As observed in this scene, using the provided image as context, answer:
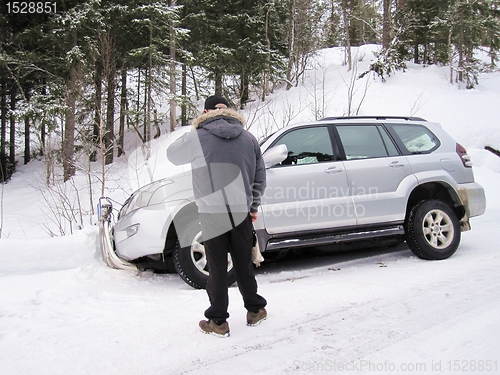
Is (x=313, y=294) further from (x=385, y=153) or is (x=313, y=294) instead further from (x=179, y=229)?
(x=385, y=153)

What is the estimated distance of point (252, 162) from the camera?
3.11 metres

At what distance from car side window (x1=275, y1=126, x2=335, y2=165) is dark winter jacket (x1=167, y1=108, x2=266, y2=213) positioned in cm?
175

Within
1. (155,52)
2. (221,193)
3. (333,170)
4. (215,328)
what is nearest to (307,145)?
(333,170)

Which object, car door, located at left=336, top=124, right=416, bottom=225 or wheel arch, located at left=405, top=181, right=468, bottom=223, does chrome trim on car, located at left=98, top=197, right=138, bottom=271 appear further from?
wheel arch, located at left=405, top=181, right=468, bottom=223

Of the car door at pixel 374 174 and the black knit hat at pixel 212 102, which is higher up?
the black knit hat at pixel 212 102

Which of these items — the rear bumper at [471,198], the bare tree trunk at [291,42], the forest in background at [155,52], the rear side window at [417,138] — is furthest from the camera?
the bare tree trunk at [291,42]

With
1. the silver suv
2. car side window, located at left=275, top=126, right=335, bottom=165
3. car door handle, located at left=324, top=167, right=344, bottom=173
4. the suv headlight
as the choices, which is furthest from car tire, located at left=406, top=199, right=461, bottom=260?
the suv headlight

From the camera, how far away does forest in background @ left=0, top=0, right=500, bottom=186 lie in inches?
623

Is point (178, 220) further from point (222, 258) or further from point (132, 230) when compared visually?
point (222, 258)

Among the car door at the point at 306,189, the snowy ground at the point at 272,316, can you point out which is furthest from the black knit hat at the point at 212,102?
the snowy ground at the point at 272,316

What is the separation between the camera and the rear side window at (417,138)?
5312 millimetres

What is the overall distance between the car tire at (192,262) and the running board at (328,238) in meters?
0.62

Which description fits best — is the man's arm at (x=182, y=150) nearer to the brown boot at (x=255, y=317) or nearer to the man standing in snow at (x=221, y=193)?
the man standing in snow at (x=221, y=193)

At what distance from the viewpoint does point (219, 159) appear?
2951 mm
